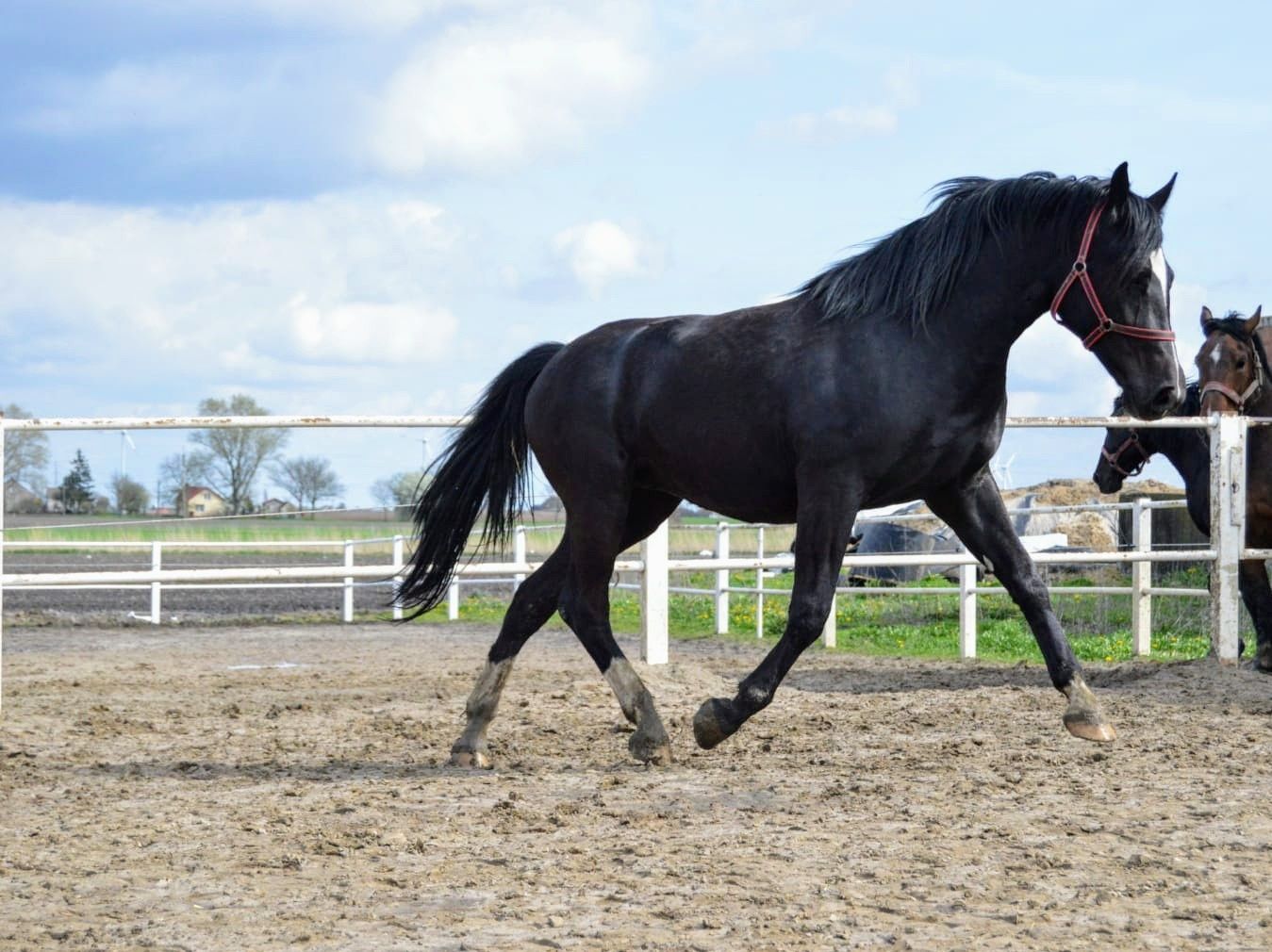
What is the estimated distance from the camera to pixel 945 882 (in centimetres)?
313

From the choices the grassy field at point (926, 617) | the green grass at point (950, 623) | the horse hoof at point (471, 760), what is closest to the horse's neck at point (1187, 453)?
the green grass at point (950, 623)

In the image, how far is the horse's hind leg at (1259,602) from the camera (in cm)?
795

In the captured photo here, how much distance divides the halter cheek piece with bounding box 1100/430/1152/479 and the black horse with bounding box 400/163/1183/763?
5.09 metres

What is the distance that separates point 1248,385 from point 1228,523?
1.07 metres

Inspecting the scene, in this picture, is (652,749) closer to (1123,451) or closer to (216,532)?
(1123,451)

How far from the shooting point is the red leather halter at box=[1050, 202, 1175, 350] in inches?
177

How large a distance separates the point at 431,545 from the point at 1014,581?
2466mm

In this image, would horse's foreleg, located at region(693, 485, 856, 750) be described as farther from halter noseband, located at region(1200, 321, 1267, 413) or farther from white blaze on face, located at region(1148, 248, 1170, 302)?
halter noseband, located at region(1200, 321, 1267, 413)

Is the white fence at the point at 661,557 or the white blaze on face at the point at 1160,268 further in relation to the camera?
A: the white fence at the point at 661,557

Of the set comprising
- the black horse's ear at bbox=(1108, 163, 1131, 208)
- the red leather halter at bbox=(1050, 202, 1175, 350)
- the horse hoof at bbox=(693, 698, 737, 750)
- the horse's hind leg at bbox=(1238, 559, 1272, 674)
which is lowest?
the horse hoof at bbox=(693, 698, 737, 750)

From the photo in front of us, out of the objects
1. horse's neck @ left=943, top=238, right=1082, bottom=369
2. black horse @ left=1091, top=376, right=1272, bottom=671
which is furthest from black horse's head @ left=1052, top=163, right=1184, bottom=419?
black horse @ left=1091, top=376, right=1272, bottom=671

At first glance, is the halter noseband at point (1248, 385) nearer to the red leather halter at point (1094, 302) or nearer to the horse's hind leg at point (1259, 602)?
the horse's hind leg at point (1259, 602)

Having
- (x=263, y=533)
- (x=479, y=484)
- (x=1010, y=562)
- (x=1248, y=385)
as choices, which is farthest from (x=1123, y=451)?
(x=263, y=533)

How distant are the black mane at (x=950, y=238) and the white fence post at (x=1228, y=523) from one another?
3.98 m
